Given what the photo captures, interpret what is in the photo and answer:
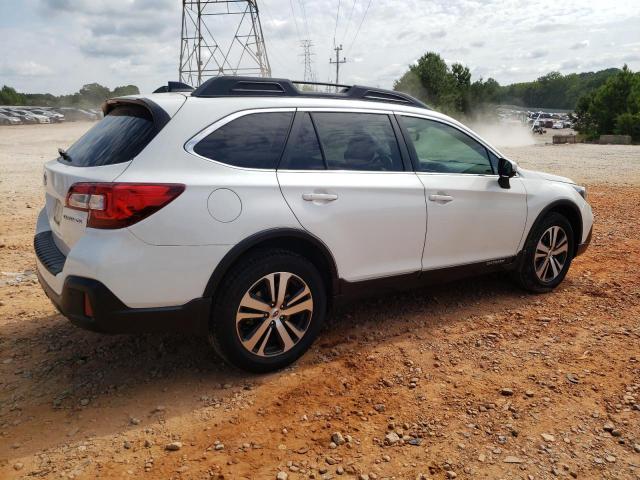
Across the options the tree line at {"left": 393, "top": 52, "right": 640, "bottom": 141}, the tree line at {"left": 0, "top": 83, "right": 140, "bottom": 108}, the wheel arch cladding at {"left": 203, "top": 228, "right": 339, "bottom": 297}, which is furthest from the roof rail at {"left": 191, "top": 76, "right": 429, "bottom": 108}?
the tree line at {"left": 0, "top": 83, "right": 140, "bottom": 108}

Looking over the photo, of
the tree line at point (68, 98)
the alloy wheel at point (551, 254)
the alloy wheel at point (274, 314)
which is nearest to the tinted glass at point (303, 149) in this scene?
the alloy wheel at point (274, 314)

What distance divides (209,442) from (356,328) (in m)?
1.73

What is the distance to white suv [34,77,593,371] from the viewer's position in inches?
114

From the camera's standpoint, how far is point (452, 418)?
2.99m

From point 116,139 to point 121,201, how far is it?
59cm

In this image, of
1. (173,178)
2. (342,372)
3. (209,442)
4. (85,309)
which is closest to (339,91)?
(173,178)

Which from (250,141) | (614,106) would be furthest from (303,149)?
(614,106)

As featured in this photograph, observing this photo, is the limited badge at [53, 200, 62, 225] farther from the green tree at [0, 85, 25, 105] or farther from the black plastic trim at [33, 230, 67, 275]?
the green tree at [0, 85, 25, 105]

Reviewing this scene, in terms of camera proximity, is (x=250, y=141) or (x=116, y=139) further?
(x=250, y=141)

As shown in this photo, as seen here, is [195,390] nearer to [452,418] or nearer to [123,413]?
[123,413]

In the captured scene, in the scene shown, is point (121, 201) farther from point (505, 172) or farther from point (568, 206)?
point (568, 206)

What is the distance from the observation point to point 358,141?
12.5ft

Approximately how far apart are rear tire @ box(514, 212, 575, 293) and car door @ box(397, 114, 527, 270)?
0.74 feet

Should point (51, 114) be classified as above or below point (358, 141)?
above
